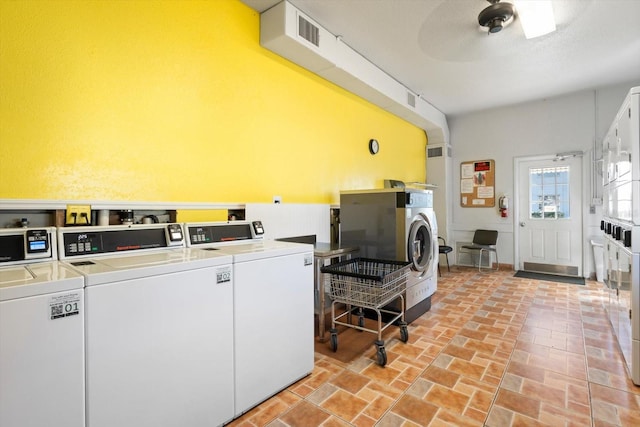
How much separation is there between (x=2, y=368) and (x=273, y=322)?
118 centimetres

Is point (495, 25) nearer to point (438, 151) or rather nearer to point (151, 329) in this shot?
point (438, 151)

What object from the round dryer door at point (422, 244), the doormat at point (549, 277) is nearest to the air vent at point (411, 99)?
the round dryer door at point (422, 244)

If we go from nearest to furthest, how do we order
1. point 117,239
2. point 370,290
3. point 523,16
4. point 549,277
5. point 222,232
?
point 117,239 < point 222,232 < point 370,290 < point 523,16 < point 549,277

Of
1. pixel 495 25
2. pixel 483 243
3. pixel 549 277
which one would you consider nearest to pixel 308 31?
pixel 495 25

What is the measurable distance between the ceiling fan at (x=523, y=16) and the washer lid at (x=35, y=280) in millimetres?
3614

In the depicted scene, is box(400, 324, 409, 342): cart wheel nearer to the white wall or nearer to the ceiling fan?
the ceiling fan

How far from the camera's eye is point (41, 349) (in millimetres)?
1107

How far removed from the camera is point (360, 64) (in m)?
3.77

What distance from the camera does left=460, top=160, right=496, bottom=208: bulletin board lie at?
20.1 ft

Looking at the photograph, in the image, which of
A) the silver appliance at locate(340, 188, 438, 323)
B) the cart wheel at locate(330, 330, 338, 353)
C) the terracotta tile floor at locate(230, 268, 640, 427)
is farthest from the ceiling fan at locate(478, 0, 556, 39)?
the cart wheel at locate(330, 330, 338, 353)

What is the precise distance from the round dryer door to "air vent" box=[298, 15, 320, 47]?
80.6 inches

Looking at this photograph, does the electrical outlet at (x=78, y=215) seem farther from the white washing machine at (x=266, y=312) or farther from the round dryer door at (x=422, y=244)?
the round dryer door at (x=422, y=244)

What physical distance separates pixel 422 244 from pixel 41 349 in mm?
3265

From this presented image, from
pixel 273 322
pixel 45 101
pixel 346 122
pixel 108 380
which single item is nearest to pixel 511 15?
pixel 346 122
